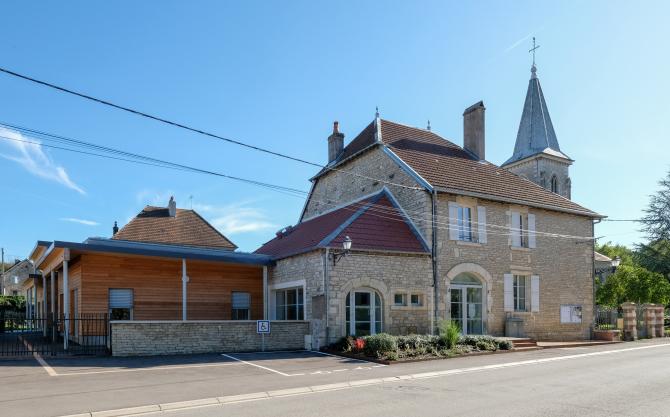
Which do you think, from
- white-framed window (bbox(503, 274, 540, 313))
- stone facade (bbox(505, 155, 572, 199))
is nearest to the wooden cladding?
white-framed window (bbox(503, 274, 540, 313))

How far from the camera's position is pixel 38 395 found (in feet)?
32.0

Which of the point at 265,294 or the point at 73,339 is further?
the point at 265,294

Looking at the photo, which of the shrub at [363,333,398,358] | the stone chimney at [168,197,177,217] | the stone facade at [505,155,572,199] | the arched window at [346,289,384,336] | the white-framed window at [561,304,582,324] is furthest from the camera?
the stone facade at [505,155,572,199]

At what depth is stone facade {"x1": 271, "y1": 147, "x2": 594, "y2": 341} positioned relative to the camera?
1853 centimetres

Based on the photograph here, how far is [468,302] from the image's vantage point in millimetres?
21109

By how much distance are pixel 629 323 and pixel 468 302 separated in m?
9.19

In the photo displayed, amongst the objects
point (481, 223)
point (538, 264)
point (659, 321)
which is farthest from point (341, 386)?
point (659, 321)

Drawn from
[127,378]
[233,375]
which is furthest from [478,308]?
[127,378]

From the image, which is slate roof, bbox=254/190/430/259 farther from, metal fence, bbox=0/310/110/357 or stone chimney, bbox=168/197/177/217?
stone chimney, bbox=168/197/177/217

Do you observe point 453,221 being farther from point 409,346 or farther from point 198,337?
point 198,337

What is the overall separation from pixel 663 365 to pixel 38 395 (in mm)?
14510

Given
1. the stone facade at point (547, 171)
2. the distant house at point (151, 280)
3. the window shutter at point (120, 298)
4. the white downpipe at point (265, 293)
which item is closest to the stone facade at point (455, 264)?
the white downpipe at point (265, 293)

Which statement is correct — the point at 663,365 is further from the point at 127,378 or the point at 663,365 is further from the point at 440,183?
the point at 127,378

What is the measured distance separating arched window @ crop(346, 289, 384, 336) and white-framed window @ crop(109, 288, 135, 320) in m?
7.70
